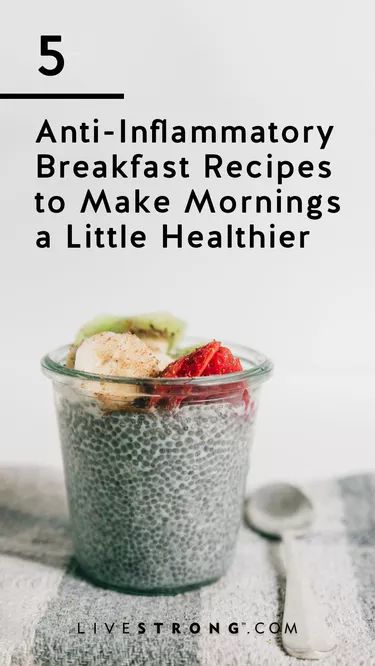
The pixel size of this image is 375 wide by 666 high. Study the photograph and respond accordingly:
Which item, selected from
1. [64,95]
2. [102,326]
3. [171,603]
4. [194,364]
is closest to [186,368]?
[194,364]

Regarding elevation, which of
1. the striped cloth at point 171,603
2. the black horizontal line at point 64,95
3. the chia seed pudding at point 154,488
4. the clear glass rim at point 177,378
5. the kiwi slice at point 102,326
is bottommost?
the striped cloth at point 171,603

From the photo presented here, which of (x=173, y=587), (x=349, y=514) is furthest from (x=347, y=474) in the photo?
(x=173, y=587)

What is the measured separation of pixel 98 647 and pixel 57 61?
0.68 meters

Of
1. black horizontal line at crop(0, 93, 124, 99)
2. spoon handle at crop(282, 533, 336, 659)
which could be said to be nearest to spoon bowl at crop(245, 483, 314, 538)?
spoon handle at crop(282, 533, 336, 659)

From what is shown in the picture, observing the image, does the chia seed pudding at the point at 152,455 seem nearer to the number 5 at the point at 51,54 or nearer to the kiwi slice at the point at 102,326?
the kiwi slice at the point at 102,326

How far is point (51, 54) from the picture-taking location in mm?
903

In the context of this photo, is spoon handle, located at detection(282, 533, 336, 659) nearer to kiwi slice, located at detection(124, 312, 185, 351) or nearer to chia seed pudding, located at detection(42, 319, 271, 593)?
chia seed pudding, located at detection(42, 319, 271, 593)

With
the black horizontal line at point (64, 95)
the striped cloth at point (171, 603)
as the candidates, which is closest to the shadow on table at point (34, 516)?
the striped cloth at point (171, 603)

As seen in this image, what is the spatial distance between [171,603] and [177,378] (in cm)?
22

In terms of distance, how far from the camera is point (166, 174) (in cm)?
101

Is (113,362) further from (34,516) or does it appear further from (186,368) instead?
(34,516)

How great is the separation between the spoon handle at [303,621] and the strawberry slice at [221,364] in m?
0.21

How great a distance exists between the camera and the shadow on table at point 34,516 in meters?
0.78

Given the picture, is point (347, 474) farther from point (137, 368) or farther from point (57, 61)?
point (57, 61)
